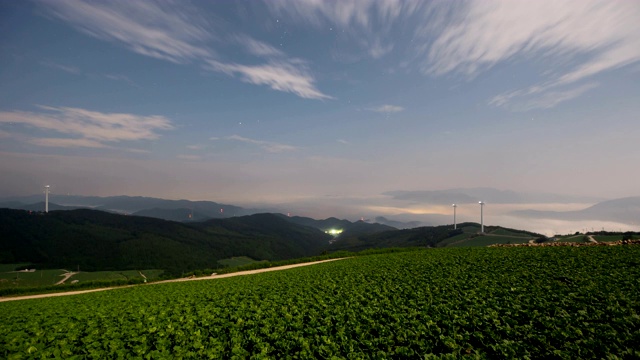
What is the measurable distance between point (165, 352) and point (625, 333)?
2165cm

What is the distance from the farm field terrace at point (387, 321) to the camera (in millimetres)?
13688

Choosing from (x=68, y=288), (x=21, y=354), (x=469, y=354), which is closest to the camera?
(x=469, y=354)

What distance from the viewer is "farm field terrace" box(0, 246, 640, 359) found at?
44.9 feet

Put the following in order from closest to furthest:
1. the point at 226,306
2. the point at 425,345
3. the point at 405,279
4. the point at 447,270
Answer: the point at 425,345
the point at 226,306
the point at 405,279
the point at 447,270

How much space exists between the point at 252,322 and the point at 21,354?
1159 centimetres

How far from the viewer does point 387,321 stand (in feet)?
57.5

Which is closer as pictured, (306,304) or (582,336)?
(582,336)

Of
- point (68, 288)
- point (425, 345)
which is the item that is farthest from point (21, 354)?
point (68, 288)

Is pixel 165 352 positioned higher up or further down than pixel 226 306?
higher up

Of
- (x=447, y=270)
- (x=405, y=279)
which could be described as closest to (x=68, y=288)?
(x=405, y=279)

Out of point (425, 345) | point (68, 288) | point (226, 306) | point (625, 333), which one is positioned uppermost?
point (625, 333)

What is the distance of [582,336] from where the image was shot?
44.5ft

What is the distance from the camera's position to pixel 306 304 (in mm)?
22656

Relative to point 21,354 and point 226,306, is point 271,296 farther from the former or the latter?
point 21,354
